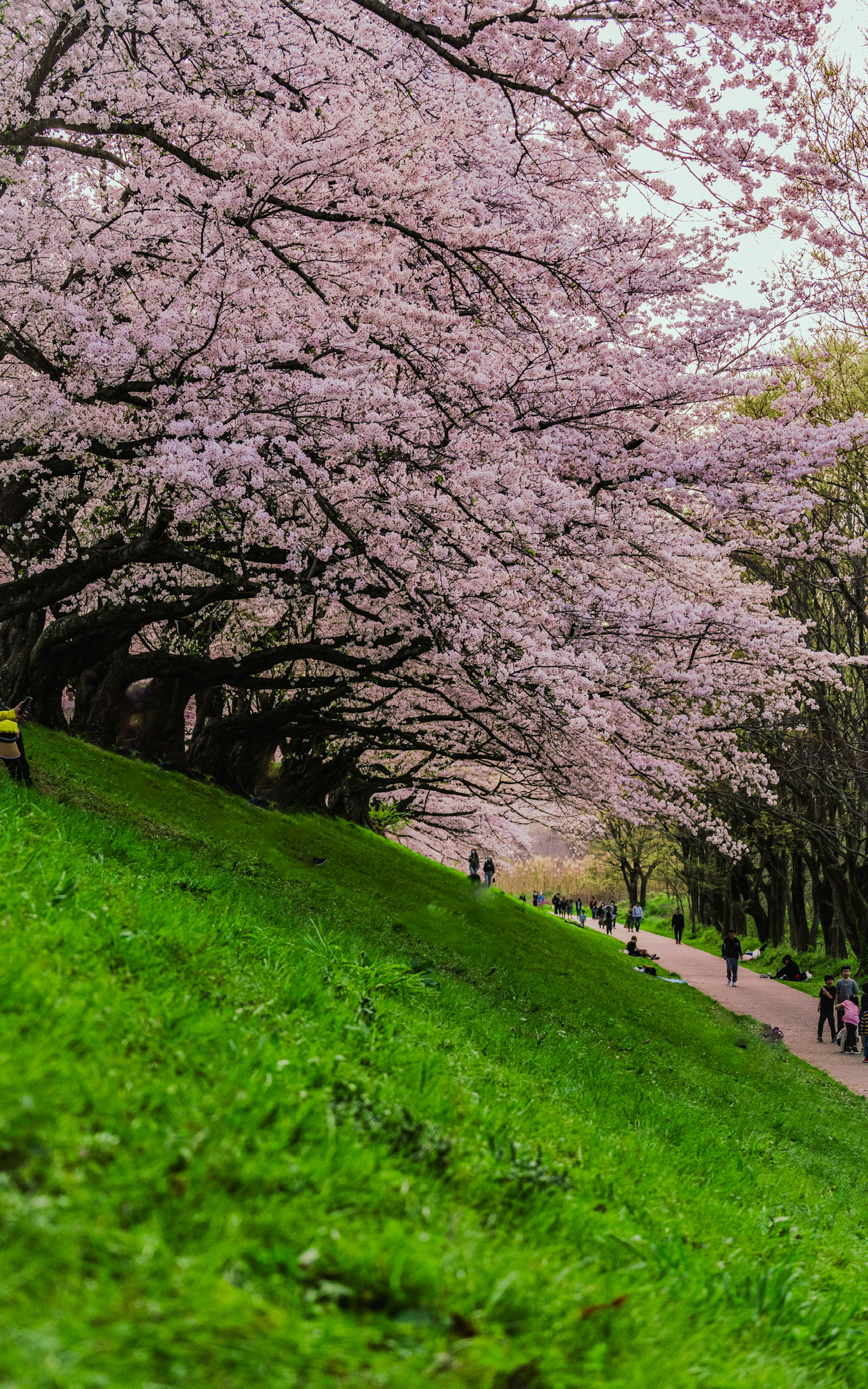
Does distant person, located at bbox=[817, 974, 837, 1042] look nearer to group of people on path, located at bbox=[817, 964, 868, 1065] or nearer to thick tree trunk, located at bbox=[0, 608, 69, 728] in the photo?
group of people on path, located at bbox=[817, 964, 868, 1065]

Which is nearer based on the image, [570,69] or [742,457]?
[570,69]

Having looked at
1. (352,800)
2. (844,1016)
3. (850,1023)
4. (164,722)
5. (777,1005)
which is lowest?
(777,1005)

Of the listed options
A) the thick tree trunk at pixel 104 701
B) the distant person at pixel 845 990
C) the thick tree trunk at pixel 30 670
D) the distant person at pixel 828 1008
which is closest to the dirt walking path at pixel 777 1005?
the distant person at pixel 828 1008

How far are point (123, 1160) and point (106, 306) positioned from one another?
11972 mm

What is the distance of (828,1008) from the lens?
70.5ft

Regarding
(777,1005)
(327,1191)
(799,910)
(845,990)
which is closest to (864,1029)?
(845,990)

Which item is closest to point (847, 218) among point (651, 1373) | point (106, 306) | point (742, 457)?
→ point (742, 457)

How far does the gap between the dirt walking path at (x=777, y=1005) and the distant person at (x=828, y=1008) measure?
0.94 feet

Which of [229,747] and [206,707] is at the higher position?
[206,707]

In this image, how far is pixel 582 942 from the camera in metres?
28.6

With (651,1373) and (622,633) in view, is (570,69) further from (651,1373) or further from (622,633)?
(651,1373)

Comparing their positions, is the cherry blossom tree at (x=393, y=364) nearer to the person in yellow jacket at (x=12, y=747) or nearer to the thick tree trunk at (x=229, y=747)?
the person in yellow jacket at (x=12, y=747)

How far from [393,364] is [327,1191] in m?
10.7

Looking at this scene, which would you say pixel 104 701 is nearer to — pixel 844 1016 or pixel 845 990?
pixel 845 990
